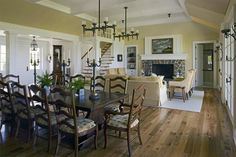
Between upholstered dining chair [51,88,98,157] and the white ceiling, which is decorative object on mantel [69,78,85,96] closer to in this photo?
upholstered dining chair [51,88,98,157]

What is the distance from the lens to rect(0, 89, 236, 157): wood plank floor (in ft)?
9.77

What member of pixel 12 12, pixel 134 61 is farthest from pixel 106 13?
pixel 12 12

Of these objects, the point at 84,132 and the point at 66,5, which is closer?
the point at 84,132

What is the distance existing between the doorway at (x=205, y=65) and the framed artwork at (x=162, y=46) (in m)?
1.57

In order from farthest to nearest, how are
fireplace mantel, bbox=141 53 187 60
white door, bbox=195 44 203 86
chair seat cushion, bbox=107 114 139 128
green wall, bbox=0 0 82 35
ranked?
white door, bbox=195 44 203 86, fireplace mantel, bbox=141 53 187 60, green wall, bbox=0 0 82 35, chair seat cushion, bbox=107 114 139 128

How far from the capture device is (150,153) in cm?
298

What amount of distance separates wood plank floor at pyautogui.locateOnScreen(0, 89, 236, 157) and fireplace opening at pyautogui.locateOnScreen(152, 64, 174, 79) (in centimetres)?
656

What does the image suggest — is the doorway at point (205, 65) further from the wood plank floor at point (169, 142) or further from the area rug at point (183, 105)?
the wood plank floor at point (169, 142)

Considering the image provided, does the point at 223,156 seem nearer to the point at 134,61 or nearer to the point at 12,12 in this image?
the point at 12,12

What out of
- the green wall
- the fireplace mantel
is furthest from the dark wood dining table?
the fireplace mantel

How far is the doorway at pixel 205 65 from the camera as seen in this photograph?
11.4 meters

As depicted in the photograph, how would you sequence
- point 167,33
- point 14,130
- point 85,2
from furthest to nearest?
point 167,33 → point 85,2 → point 14,130

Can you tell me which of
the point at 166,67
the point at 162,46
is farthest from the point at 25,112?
the point at 162,46

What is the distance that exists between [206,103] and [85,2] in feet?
19.5
